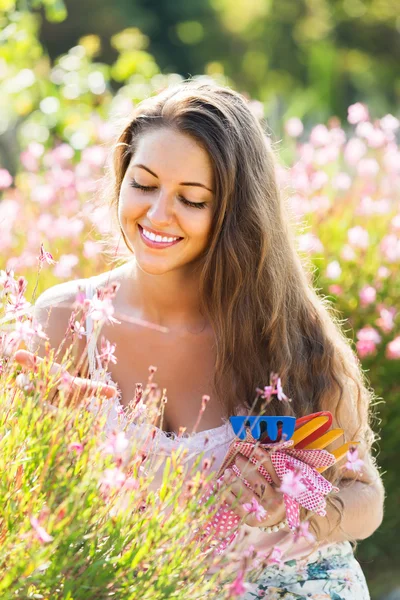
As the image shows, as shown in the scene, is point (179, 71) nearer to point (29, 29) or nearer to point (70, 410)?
point (29, 29)

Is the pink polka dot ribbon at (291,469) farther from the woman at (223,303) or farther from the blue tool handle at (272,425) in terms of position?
the woman at (223,303)

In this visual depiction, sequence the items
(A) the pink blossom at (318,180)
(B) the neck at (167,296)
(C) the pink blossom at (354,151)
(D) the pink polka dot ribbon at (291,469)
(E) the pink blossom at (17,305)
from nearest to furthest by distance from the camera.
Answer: (E) the pink blossom at (17,305) < (D) the pink polka dot ribbon at (291,469) < (B) the neck at (167,296) < (A) the pink blossom at (318,180) < (C) the pink blossom at (354,151)

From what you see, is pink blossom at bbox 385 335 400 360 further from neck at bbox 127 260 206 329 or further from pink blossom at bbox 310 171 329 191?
neck at bbox 127 260 206 329

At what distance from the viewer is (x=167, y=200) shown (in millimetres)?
2311

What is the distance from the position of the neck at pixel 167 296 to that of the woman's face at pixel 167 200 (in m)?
0.22

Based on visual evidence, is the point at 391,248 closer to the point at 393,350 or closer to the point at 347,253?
the point at 347,253

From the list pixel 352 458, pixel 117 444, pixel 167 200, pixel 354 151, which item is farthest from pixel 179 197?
pixel 354 151

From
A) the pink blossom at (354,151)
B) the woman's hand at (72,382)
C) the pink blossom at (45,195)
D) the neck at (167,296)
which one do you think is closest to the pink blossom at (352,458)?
the woman's hand at (72,382)

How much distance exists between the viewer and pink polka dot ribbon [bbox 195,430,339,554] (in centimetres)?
187

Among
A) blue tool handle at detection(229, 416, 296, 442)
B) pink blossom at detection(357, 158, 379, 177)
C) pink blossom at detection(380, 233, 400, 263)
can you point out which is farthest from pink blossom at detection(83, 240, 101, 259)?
blue tool handle at detection(229, 416, 296, 442)

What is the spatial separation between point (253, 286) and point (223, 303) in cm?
10

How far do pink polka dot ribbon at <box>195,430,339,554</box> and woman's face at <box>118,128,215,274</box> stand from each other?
0.62 m

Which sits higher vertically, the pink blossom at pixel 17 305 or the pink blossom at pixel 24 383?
the pink blossom at pixel 17 305

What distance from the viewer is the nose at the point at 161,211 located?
228 centimetres
